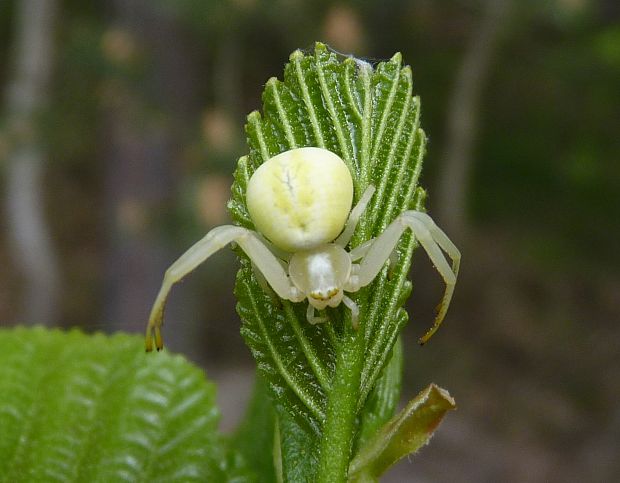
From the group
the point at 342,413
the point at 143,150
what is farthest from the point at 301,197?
the point at 143,150

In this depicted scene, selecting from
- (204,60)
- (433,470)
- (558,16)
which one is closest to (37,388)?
(558,16)

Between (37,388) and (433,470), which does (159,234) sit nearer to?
(433,470)

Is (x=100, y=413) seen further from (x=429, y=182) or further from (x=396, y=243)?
(x=429, y=182)

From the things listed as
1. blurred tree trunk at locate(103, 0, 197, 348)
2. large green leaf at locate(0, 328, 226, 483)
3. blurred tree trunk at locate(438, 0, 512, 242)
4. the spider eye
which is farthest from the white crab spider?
blurred tree trunk at locate(438, 0, 512, 242)

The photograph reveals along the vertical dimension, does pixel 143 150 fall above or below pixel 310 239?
Result: above

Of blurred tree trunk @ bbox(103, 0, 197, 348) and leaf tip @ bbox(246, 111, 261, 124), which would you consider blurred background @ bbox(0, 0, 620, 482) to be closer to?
blurred tree trunk @ bbox(103, 0, 197, 348)

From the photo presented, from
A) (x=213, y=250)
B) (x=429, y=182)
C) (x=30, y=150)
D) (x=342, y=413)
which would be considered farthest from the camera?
(x=429, y=182)
